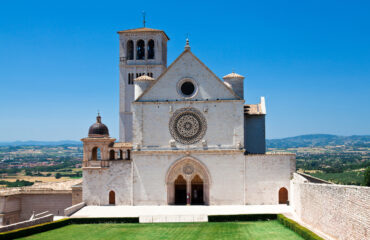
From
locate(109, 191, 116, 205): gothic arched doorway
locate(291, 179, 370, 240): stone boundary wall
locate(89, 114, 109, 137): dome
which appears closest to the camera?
locate(291, 179, 370, 240): stone boundary wall

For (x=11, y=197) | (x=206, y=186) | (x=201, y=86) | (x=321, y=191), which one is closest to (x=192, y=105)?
(x=201, y=86)

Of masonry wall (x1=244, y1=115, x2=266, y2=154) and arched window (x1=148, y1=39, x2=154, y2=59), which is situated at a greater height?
arched window (x1=148, y1=39, x2=154, y2=59)

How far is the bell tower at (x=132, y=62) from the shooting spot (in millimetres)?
49188

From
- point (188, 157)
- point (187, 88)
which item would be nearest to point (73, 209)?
point (188, 157)

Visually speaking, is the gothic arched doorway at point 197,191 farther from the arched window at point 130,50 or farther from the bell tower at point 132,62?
the arched window at point 130,50

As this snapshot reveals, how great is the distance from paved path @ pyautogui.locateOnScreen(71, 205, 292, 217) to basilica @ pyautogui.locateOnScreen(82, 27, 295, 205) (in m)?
1.04

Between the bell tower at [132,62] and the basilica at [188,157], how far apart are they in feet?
39.3

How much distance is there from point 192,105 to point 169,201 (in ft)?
27.1

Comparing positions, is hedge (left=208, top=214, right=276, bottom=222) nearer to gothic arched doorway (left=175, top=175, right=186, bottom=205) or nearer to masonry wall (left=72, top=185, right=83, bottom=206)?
gothic arched doorway (left=175, top=175, right=186, bottom=205)

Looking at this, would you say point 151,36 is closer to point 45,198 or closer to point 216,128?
point 216,128

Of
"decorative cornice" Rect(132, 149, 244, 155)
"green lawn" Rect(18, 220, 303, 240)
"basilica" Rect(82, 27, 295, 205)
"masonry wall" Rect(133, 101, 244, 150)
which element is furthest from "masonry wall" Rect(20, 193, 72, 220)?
"green lawn" Rect(18, 220, 303, 240)

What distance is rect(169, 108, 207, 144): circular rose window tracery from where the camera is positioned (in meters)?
37.1

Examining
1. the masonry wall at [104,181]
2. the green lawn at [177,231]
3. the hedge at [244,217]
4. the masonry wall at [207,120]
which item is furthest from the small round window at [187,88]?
the green lawn at [177,231]

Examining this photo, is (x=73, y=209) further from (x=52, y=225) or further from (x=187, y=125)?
(x=187, y=125)
